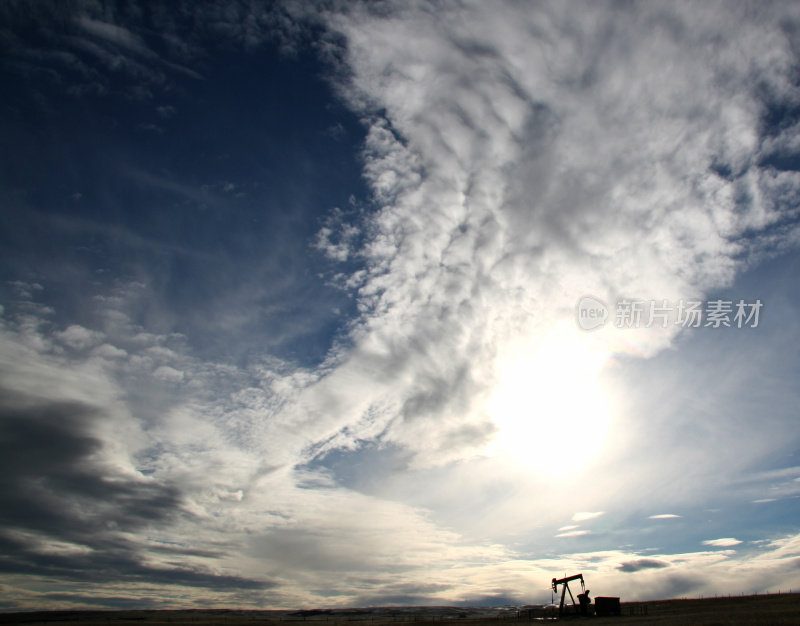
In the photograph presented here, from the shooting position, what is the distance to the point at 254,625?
122875mm

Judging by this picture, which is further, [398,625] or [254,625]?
[254,625]

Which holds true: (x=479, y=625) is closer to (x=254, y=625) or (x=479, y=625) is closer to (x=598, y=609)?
(x=598, y=609)

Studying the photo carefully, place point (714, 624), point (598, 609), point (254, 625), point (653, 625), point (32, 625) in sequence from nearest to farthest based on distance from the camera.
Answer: point (714, 624) → point (653, 625) → point (598, 609) → point (254, 625) → point (32, 625)

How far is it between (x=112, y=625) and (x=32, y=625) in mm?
38205

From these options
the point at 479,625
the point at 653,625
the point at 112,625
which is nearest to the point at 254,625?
the point at 112,625

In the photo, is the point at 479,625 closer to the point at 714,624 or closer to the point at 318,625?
the point at 714,624

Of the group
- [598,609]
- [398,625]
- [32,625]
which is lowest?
[32,625]

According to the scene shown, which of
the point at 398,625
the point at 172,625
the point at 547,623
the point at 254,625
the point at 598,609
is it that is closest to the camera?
the point at 547,623

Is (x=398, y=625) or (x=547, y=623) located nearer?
Result: (x=547, y=623)

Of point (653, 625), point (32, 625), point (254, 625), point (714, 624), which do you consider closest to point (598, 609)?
point (653, 625)

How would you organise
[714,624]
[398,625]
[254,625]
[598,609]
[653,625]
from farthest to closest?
1. [254,625]
2. [398,625]
3. [598,609]
4. [653,625]
5. [714,624]

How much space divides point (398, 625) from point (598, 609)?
40.2m

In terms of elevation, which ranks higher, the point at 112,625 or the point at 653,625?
the point at 653,625

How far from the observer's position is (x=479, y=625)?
7419 centimetres
